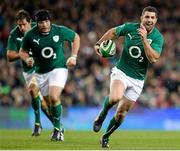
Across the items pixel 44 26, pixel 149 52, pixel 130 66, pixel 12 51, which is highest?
pixel 44 26

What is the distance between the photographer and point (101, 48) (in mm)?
13164

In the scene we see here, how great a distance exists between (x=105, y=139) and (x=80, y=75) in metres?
10.4

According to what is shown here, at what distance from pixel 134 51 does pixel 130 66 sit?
278 mm

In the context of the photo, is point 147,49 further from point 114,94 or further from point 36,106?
point 36,106

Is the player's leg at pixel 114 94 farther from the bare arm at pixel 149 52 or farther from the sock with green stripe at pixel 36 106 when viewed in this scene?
the sock with green stripe at pixel 36 106

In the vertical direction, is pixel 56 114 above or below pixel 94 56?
below

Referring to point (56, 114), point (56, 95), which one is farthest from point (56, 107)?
point (56, 95)

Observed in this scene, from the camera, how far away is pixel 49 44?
14.2m

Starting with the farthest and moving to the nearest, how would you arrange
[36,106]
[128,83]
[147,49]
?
[36,106] < [128,83] < [147,49]

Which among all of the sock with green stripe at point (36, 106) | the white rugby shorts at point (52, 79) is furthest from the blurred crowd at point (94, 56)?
the white rugby shorts at point (52, 79)

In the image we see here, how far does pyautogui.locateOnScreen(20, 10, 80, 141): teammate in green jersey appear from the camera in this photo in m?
14.0

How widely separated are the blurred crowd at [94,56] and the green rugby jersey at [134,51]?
9126 millimetres

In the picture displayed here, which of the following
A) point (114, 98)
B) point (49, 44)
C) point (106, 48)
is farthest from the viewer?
point (49, 44)

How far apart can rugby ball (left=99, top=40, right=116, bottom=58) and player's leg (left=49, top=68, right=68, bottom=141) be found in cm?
132
